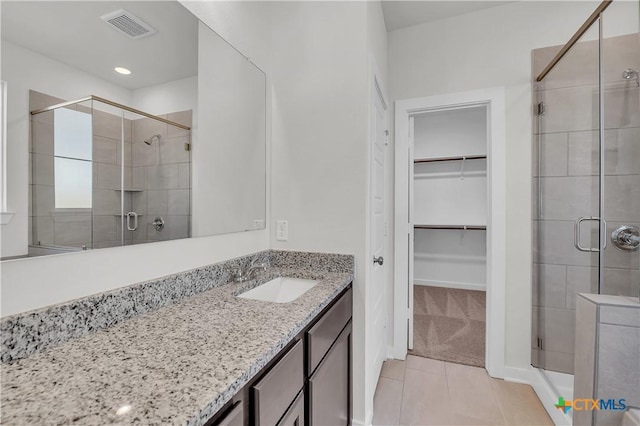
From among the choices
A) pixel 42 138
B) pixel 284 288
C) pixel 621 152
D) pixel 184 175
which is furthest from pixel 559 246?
pixel 42 138

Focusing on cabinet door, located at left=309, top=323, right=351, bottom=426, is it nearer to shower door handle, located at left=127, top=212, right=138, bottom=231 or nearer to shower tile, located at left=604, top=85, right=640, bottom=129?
shower door handle, located at left=127, top=212, right=138, bottom=231

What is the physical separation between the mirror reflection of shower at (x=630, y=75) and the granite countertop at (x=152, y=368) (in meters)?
1.96

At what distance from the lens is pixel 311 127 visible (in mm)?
1558

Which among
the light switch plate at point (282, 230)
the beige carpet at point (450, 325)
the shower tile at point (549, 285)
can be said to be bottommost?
the beige carpet at point (450, 325)

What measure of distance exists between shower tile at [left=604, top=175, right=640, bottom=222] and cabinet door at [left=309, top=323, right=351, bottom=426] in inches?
63.2

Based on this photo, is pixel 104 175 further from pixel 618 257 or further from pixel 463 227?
pixel 463 227

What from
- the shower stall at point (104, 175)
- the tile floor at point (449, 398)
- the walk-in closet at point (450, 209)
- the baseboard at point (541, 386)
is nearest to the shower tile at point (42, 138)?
the shower stall at point (104, 175)

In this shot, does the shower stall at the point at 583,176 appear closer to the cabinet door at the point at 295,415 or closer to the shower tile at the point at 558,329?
the shower tile at the point at 558,329

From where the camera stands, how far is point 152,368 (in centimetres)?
60

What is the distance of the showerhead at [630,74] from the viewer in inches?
53.8

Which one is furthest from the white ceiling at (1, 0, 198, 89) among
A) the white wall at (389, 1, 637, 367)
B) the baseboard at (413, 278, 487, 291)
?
the baseboard at (413, 278, 487, 291)

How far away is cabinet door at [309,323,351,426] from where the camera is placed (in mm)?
996

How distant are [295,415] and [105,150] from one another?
1029 millimetres

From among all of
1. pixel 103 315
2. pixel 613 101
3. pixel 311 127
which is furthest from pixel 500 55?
pixel 103 315
